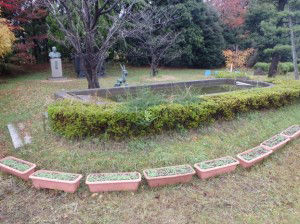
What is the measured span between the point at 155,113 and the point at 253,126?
76.6 inches

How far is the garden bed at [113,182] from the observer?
272 centimetres

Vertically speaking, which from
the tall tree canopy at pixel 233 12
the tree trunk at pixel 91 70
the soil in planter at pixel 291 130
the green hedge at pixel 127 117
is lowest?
the soil in planter at pixel 291 130

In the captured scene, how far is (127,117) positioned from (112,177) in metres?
0.95

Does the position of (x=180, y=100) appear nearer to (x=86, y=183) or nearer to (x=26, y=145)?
(x=86, y=183)

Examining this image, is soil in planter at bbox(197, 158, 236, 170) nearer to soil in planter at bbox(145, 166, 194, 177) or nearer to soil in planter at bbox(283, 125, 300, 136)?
soil in planter at bbox(145, 166, 194, 177)

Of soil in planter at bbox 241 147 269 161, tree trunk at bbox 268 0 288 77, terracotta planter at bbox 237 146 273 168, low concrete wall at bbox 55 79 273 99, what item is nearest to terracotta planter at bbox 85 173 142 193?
terracotta planter at bbox 237 146 273 168

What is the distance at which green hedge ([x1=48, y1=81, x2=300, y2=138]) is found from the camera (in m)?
3.52

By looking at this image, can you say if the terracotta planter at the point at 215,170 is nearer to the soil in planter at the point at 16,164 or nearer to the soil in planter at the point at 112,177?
the soil in planter at the point at 112,177

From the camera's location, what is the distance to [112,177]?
9.25 ft

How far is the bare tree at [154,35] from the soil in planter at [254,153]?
337 inches

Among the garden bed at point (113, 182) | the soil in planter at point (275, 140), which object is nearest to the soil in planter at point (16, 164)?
the garden bed at point (113, 182)

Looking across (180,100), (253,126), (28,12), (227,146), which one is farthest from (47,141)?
(28,12)

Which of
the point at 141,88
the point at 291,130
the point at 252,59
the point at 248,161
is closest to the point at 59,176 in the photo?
the point at 248,161

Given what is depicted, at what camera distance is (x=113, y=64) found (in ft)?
54.9
